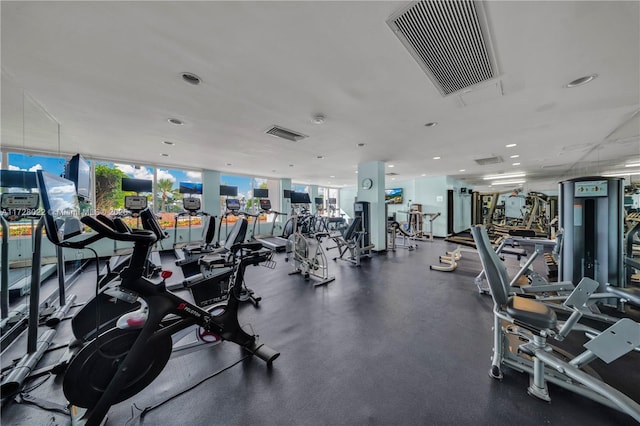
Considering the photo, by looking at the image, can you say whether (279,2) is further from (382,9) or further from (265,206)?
(265,206)

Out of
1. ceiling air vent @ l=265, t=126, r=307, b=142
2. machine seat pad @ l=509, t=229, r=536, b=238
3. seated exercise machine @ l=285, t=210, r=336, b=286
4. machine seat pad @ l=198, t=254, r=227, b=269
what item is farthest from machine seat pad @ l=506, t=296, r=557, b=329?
ceiling air vent @ l=265, t=126, r=307, b=142

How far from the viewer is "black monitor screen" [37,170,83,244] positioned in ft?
4.92

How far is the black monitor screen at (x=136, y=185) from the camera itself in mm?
5314

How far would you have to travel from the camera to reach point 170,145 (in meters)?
4.57

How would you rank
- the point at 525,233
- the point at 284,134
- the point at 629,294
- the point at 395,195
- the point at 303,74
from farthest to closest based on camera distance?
the point at 395,195 → the point at 284,134 → the point at 525,233 → the point at 303,74 → the point at 629,294

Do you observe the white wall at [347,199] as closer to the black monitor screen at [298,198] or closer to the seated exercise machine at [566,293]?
the black monitor screen at [298,198]

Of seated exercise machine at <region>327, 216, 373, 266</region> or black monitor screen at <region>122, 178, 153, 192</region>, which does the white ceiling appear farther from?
seated exercise machine at <region>327, 216, 373, 266</region>

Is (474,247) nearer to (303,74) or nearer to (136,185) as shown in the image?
(303,74)

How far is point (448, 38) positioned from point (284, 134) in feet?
8.95

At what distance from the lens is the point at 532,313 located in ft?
4.50

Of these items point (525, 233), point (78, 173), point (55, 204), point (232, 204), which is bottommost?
point (525, 233)

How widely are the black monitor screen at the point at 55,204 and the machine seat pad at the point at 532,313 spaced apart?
3.12 meters

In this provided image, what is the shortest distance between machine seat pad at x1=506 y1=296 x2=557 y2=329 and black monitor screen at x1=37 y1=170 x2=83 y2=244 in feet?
10.2

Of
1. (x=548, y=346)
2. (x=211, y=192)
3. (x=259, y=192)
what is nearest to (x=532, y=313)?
(x=548, y=346)
